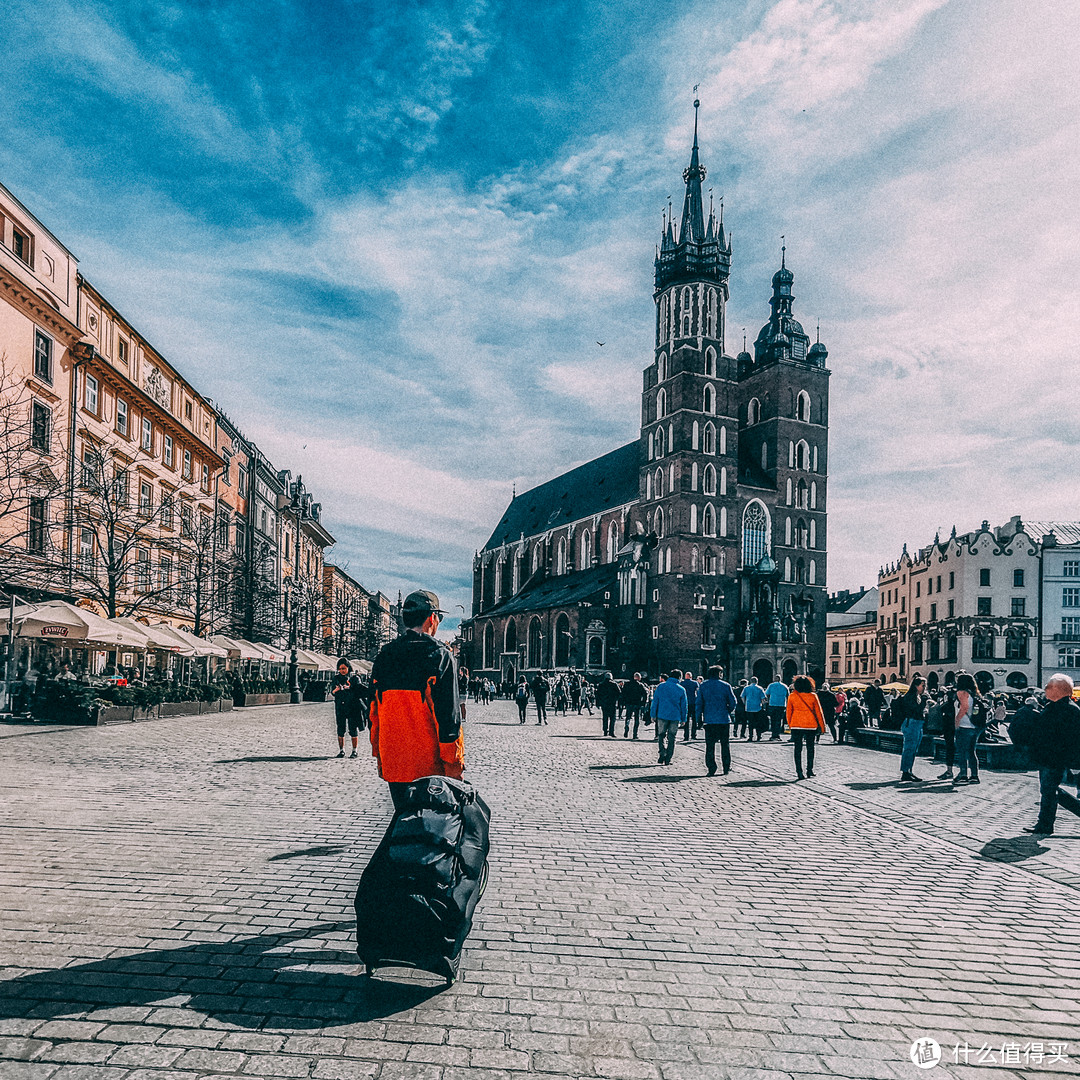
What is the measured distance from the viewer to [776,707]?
67.3 feet

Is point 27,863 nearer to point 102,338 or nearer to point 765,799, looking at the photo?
Answer: point 765,799

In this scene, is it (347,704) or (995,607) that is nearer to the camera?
(347,704)

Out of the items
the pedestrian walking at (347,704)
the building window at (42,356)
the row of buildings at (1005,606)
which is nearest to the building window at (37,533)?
the building window at (42,356)

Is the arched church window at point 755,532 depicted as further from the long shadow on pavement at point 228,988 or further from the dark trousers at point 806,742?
the long shadow on pavement at point 228,988

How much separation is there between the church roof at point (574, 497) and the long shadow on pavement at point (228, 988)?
71.0 m

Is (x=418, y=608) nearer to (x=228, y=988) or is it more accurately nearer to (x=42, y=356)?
(x=228, y=988)

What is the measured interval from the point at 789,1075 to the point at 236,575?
115 feet

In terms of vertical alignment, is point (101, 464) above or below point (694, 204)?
below

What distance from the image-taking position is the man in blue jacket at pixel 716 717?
1300 cm

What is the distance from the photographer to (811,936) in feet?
16.3

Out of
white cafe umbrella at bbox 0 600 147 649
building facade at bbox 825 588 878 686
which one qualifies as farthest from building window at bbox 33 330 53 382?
building facade at bbox 825 588 878 686

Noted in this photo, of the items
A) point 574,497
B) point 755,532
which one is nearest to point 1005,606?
point 755,532

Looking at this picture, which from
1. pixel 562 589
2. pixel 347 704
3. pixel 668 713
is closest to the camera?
pixel 347 704

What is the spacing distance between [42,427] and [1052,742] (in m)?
25.2
